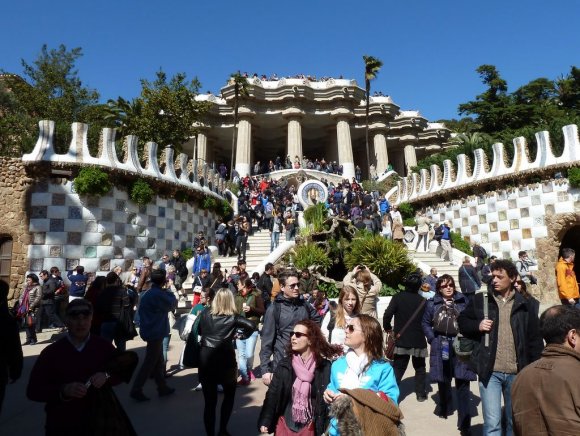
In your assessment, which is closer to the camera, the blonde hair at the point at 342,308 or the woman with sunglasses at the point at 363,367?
the woman with sunglasses at the point at 363,367

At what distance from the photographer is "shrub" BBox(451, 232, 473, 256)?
18.7 meters

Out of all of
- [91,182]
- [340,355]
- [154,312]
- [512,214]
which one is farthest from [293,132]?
[340,355]

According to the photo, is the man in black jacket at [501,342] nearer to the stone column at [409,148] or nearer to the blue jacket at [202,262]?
the blue jacket at [202,262]

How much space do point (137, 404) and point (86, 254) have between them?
30.5ft

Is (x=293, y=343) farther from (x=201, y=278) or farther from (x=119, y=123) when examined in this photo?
(x=119, y=123)

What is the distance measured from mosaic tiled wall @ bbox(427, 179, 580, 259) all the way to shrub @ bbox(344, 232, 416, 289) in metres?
6.08

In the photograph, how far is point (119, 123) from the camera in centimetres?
2600

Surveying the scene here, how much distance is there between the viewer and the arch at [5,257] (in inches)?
497

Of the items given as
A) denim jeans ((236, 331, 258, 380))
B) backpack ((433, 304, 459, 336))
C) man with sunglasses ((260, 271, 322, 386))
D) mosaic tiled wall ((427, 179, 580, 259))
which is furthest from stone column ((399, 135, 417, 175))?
man with sunglasses ((260, 271, 322, 386))

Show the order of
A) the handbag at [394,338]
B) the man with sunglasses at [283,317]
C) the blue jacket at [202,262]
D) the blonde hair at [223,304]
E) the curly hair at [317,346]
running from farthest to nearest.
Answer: the blue jacket at [202,262], the handbag at [394,338], the blonde hair at [223,304], the man with sunglasses at [283,317], the curly hair at [317,346]

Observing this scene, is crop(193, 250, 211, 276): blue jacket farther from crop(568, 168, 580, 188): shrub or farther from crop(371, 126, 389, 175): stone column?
crop(371, 126, 389, 175): stone column

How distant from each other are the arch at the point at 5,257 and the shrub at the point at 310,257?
28.7ft

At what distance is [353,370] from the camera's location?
2.73 m

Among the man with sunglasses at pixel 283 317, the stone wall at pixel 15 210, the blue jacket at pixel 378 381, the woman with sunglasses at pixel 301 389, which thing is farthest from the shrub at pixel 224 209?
the blue jacket at pixel 378 381
